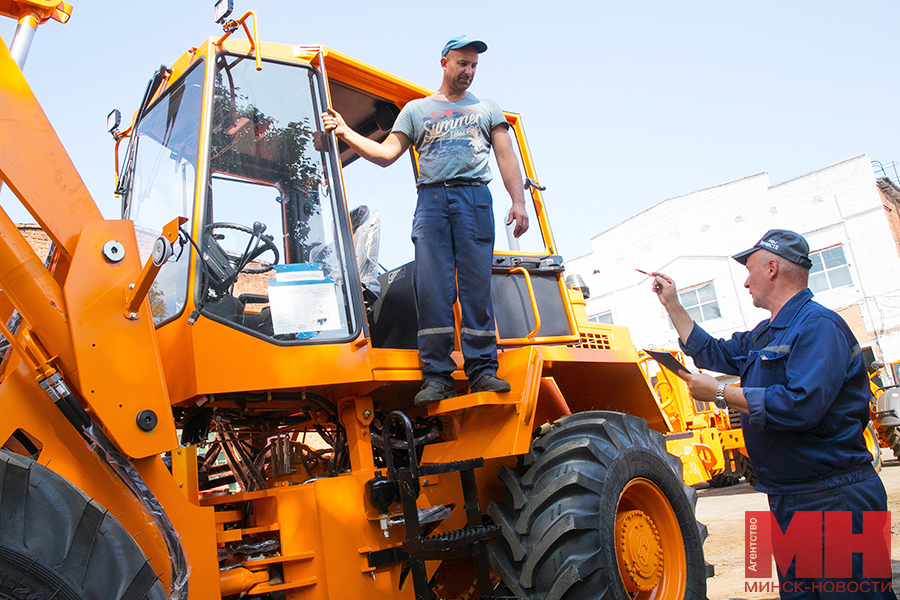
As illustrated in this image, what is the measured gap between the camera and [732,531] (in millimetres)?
8008

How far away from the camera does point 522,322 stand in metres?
4.11

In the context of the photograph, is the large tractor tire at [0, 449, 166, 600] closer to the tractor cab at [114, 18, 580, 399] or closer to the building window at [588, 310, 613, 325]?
the tractor cab at [114, 18, 580, 399]

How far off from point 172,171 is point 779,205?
24094 millimetres

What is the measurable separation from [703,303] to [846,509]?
23.4 metres

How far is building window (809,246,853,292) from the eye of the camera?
2194 cm

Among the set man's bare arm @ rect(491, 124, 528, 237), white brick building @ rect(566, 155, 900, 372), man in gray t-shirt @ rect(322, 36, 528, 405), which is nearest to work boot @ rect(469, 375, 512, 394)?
man in gray t-shirt @ rect(322, 36, 528, 405)

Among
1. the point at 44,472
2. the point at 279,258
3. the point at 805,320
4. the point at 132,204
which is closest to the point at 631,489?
the point at 805,320

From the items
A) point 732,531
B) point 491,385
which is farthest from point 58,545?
point 732,531

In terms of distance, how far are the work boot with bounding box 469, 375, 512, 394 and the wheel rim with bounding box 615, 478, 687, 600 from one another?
913mm

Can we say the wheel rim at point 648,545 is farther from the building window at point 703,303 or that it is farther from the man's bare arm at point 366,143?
the building window at point 703,303

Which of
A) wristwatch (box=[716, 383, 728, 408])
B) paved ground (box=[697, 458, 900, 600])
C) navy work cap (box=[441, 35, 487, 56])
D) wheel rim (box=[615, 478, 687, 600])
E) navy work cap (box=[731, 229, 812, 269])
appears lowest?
paved ground (box=[697, 458, 900, 600])

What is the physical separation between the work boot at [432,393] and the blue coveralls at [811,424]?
4.39 feet

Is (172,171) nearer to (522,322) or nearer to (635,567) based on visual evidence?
(522,322)

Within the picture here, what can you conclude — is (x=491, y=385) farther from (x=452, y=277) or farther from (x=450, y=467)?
(x=452, y=277)
